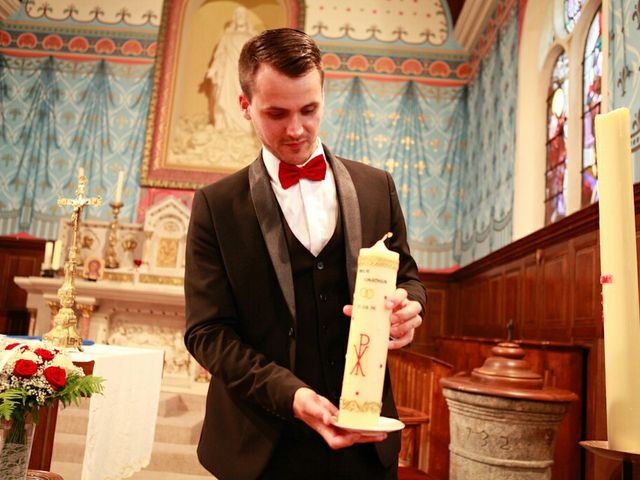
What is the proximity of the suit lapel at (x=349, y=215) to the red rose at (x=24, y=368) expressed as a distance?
1386 mm

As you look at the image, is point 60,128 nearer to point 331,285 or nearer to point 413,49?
point 413,49

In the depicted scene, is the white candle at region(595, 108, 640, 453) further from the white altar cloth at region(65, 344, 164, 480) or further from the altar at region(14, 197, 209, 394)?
the altar at region(14, 197, 209, 394)

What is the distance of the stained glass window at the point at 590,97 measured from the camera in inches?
226

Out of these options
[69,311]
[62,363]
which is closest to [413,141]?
[69,311]

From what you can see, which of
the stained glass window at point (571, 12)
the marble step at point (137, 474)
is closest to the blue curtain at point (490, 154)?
the stained glass window at point (571, 12)

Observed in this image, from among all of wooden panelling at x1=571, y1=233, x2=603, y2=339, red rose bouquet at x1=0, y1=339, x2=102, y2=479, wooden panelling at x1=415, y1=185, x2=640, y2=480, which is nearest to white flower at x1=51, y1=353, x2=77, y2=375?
red rose bouquet at x1=0, y1=339, x2=102, y2=479

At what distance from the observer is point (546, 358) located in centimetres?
433

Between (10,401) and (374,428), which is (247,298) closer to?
(374,428)

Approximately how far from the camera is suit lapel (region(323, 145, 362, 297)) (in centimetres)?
134

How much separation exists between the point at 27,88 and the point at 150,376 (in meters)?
7.36

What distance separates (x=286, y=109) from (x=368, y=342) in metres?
0.53

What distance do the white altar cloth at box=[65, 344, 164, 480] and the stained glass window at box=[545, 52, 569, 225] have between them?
4482 mm

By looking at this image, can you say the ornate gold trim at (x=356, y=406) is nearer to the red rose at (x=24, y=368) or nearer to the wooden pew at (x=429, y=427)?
the red rose at (x=24, y=368)

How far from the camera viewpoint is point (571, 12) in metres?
6.56
